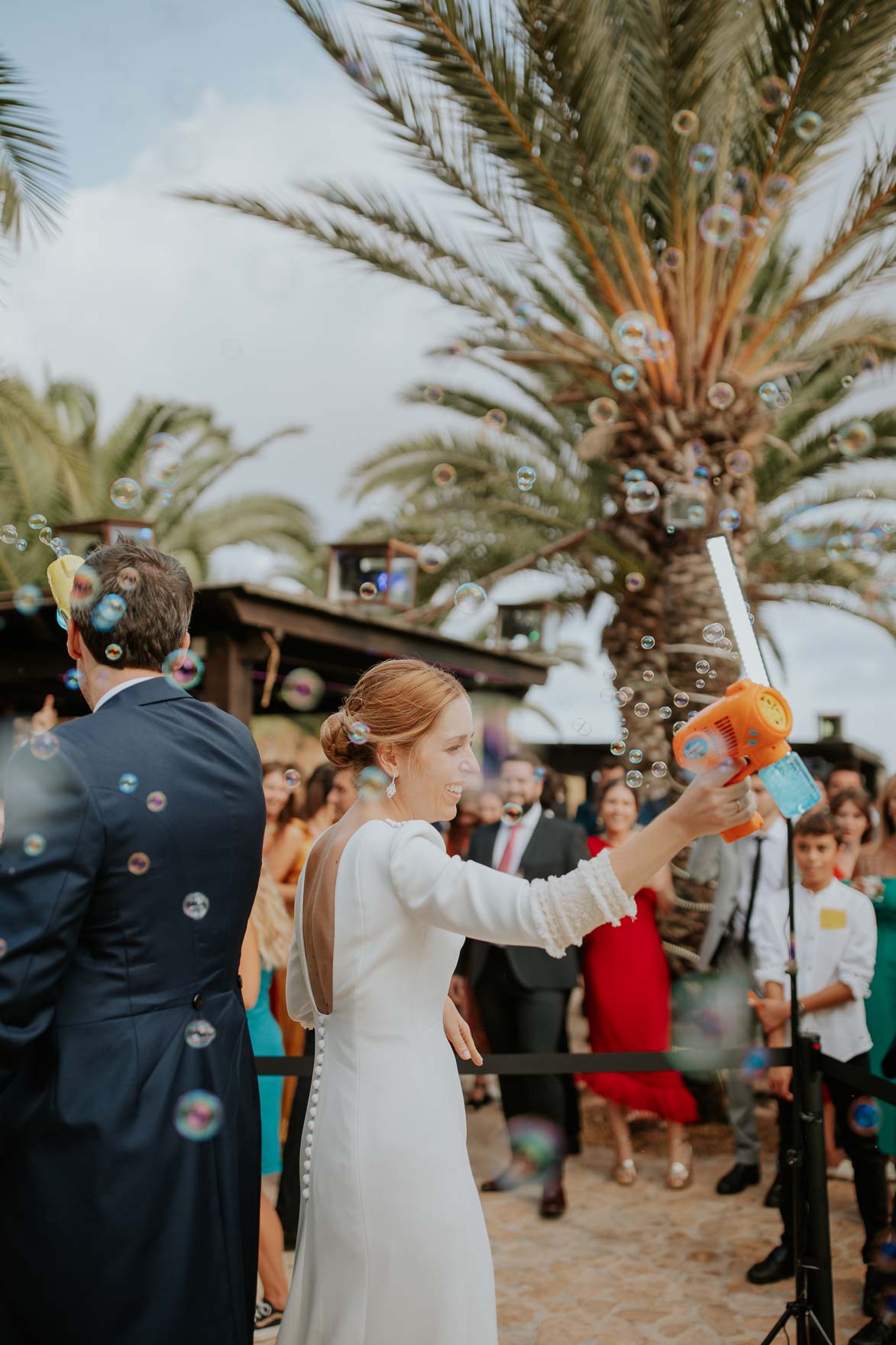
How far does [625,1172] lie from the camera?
572cm

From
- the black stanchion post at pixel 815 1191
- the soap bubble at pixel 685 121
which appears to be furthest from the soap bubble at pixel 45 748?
the soap bubble at pixel 685 121

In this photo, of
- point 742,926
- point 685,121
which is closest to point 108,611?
point 742,926

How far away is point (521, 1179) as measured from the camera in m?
5.74

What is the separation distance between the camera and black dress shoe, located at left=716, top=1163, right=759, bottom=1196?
5527 millimetres

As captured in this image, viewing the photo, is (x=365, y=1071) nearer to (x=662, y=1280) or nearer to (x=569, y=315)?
(x=662, y=1280)

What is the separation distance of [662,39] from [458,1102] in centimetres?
636

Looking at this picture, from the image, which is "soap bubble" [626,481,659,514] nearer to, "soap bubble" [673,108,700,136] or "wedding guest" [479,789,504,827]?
"wedding guest" [479,789,504,827]

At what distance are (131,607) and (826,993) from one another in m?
3.65

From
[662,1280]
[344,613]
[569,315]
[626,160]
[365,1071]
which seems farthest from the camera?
[569,315]

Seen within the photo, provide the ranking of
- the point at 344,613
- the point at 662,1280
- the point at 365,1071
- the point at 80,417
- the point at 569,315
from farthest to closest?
the point at 80,417 → the point at 569,315 → the point at 344,613 → the point at 662,1280 → the point at 365,1071

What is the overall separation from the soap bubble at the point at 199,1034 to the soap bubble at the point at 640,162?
5.97 meters

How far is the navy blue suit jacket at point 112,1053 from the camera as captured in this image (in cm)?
183

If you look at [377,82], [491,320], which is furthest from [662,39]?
[491,320]

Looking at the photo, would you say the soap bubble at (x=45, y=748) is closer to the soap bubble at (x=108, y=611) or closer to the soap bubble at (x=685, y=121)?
the soap bubble at (x=108, y=611)
